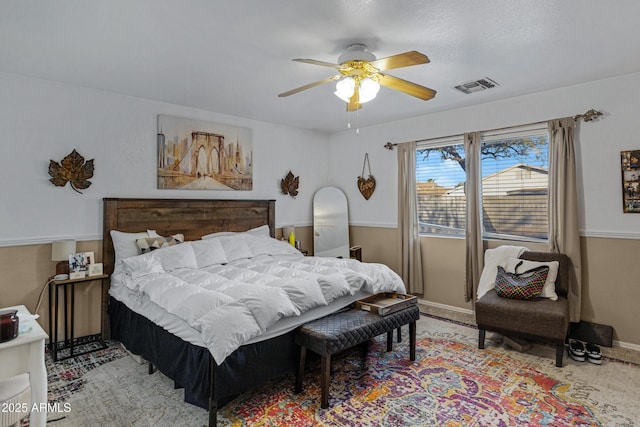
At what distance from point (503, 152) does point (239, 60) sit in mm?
3164

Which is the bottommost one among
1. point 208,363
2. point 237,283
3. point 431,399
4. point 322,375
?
point 431,399

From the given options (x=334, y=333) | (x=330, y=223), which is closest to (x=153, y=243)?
(x=334, y=333)

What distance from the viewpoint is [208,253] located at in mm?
3723

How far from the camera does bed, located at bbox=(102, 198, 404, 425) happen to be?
220cm

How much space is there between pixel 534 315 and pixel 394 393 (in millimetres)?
1491

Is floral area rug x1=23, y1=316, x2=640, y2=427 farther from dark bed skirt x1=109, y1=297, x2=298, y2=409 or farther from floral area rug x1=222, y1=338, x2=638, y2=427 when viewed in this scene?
dark bed skirt x1=109, y1=297, x2=298, y2=409

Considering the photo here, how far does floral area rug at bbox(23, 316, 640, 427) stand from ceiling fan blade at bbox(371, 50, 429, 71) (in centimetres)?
236

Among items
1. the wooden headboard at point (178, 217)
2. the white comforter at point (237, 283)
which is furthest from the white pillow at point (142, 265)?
the wooden headboard at point (178, 217)

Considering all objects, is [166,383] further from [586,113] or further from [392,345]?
[586,113]

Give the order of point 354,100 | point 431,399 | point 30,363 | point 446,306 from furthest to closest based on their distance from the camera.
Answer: point 446,306
point 354,100
point 431,399
point 30,363

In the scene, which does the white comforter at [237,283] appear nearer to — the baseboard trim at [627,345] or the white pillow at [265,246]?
the white pillow at [265,246]

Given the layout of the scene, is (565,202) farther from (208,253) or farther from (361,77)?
(208,253)

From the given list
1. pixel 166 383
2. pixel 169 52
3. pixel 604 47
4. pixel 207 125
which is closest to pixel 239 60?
pixel 169 52

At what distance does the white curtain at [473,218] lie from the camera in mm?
4180
